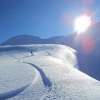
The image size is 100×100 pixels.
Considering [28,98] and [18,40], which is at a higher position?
[18,40]

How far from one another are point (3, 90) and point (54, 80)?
159 inches

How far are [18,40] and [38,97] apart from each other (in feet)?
453

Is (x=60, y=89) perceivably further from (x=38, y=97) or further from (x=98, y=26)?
(x=98, y=26)

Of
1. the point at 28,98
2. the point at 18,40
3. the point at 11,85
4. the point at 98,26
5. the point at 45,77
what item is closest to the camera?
the point at 28,98

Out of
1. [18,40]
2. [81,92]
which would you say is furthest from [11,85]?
[18,40]

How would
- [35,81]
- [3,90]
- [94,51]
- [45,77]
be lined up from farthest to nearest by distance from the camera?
[94,51] < [45,77] < [35,81] < [3,90]

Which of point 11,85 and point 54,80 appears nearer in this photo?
point 11,85

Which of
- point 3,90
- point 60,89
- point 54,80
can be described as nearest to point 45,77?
point 54,80

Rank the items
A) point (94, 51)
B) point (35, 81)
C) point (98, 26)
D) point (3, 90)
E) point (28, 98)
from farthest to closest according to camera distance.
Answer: point (98, 26), point (94, 51), point (35, 81), point (3, 90), point (28, 98)

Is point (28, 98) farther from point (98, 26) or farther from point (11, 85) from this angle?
point (98, 26)

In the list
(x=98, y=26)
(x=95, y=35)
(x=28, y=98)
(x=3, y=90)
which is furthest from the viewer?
(x=98, y=26)

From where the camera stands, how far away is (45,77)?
14.9 metres

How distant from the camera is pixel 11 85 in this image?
1224 cm

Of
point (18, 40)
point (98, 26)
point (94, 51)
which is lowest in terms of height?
point (94, 51)
